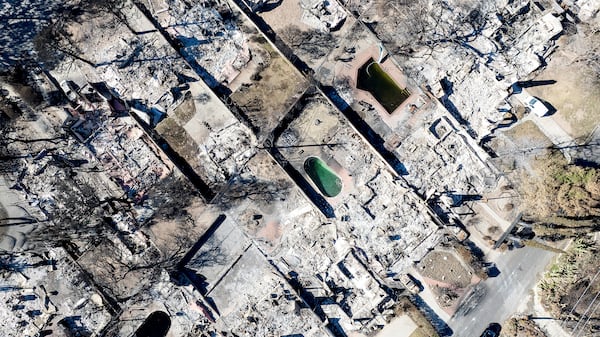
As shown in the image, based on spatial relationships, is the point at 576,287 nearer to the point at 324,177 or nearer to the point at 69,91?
the point at 324,177

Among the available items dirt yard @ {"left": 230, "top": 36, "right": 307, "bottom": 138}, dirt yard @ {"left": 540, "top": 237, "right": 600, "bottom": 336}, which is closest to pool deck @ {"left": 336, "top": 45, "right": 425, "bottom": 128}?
dirt yard @ {"left": 230, "top": 36, "right": 307, "bottom": 138}

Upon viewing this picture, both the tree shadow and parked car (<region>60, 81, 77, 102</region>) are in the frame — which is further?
the tree shadow

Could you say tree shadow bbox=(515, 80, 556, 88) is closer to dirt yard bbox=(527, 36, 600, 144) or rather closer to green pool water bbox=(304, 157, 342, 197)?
dirt yard bbox=(527, 36, 600, 144)

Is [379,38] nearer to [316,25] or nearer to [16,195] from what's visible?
[316,25]

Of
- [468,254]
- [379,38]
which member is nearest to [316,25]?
[379,38]

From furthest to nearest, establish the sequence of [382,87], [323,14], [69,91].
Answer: [382,87]
[323,14]
[69,91]

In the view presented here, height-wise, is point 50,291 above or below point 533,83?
above

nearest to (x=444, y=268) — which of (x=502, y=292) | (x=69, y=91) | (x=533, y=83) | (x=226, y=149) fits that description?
(x=502, y=292)
